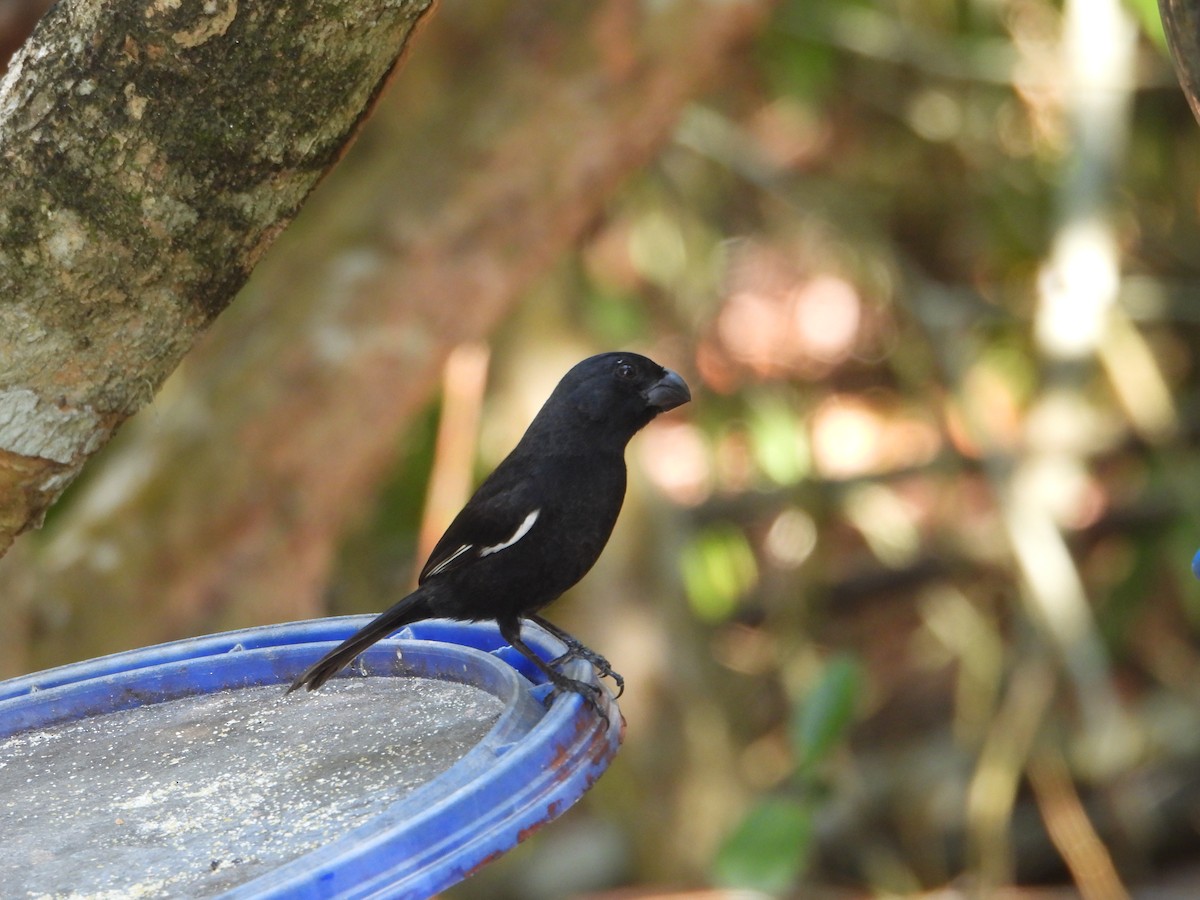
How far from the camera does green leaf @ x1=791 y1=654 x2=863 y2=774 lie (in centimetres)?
418

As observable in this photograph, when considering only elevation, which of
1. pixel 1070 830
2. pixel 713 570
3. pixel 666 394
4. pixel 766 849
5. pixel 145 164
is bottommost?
pixel 1070 830

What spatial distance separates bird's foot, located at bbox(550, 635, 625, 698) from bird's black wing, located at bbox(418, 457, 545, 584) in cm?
23

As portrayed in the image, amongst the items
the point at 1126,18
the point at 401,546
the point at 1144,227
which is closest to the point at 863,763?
the point at 401,546

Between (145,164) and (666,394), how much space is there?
1.24m

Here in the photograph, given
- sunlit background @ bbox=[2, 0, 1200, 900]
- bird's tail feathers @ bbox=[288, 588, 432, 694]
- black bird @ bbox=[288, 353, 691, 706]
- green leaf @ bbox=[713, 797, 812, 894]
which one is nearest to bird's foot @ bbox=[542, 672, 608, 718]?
bird's tail feathers @ bbox=[288, 588, 432, 694]

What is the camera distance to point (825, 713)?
4184 millimetres

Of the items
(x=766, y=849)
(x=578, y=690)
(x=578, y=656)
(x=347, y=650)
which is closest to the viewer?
(x=578, y=690)

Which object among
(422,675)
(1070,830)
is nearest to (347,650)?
(422,675)

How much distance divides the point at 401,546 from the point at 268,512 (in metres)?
2.29

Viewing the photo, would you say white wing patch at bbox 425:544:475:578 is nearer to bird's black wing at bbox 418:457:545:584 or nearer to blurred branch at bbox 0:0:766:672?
bird's black wing at bbox 418:457:545:584

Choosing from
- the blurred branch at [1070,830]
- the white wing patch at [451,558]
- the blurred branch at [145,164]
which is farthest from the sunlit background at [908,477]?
the blurred branch at [145,164]

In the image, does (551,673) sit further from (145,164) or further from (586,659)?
(145,164)

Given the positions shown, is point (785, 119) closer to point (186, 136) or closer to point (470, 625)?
point (470, 625)

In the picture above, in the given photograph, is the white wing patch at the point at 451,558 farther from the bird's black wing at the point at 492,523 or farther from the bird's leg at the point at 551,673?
the bird's leg at the point at 551,673
